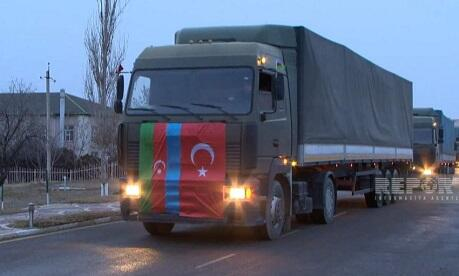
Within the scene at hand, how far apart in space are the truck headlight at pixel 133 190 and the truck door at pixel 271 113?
7.29 ft

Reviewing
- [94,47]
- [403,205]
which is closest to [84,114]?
[94,47]

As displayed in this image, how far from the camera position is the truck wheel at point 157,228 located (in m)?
12.9

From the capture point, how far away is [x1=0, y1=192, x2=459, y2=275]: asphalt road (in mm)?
9273

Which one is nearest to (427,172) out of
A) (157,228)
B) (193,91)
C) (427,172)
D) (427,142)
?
(427,172)

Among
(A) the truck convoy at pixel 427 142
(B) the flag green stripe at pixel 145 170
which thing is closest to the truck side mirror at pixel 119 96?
(B) the flag green stripe at pixel 145 170

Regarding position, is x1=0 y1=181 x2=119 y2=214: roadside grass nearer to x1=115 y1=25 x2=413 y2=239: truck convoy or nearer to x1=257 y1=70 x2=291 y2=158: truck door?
x1=115 y1=25 x2=413 y2=239: truck convoy

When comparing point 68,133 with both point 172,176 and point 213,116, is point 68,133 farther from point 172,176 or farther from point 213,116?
point 213,116

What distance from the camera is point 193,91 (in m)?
11.4

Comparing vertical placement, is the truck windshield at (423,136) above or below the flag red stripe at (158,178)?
above

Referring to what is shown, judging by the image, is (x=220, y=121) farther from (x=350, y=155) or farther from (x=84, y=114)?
(x=84, y=114)

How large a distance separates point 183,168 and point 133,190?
3.28ft

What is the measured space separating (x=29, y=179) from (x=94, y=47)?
1106 cm

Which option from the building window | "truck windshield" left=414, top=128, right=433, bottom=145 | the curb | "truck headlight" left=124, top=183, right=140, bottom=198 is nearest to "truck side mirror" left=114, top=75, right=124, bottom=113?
"truck headlight" left=124, top=183, right=140, bottom=198

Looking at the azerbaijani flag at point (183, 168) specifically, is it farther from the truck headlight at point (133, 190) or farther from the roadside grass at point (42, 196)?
the roadside grass at point (42, 196)
